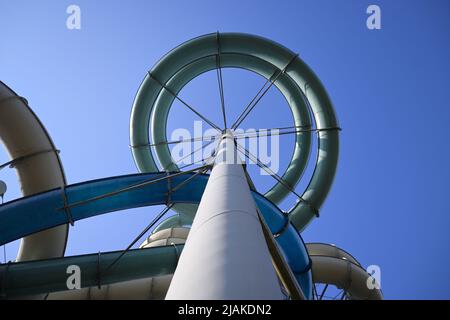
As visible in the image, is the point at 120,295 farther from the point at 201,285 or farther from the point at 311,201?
the point at 201,285

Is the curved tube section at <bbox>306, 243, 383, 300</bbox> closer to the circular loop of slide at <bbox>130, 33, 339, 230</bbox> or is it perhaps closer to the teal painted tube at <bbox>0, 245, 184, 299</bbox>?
the circular loop of slide at <bbox>130, 33, 339, 230</bbox>

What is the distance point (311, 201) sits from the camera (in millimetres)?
12609

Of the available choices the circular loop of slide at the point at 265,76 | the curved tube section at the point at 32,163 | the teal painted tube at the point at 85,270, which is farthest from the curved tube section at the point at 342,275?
the curved tube section at the point at 32,163

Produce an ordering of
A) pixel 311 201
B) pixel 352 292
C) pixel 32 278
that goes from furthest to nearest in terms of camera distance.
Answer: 1. pixel 352 292
2. pixel 311 201
3. pixel 32 278

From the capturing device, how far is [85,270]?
8.56 meters

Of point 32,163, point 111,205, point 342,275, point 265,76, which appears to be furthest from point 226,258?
point 342,275

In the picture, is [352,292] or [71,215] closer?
[71,215]

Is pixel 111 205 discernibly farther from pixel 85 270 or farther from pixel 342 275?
pixel 342 275

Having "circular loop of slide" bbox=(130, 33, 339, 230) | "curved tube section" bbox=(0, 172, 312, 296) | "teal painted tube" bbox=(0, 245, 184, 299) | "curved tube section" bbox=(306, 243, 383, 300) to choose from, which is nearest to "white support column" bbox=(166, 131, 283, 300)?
"curved tube section" bbox=(0, 172, 312, 296)

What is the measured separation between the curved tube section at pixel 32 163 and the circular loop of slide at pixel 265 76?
3.41 meters

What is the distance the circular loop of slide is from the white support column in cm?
921

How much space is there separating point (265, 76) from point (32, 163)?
24.3 ft

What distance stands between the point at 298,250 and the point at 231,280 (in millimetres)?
7522
